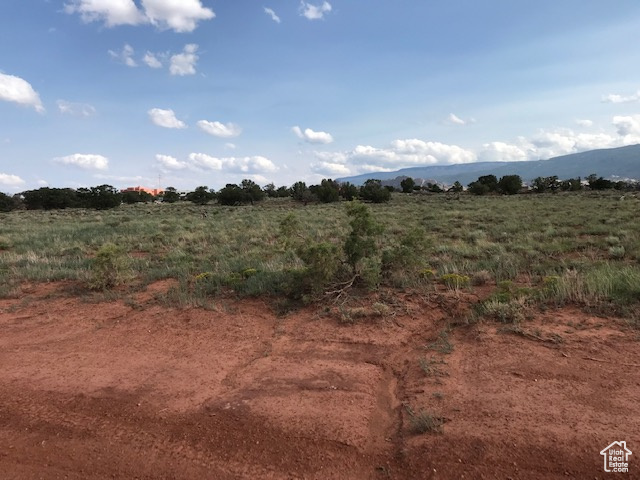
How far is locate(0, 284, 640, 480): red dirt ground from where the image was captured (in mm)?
3320

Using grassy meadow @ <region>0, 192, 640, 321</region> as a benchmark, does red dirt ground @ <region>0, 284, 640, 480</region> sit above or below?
below

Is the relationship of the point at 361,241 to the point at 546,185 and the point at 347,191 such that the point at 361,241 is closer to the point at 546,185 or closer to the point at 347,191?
the point at 347,191

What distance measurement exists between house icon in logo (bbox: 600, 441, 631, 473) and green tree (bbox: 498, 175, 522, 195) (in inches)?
2243

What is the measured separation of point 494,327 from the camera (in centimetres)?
572

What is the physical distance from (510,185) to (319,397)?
57050mm

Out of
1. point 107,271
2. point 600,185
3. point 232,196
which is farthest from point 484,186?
point 107,271

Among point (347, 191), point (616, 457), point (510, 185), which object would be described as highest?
point (347, 191)

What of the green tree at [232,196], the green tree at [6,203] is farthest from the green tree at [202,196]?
the green tree at [6,203]

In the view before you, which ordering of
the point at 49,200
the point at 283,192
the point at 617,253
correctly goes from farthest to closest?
the point at 283,192 < the point at 49,200 < the point at 617,253

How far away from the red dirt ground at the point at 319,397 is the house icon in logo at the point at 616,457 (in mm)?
48

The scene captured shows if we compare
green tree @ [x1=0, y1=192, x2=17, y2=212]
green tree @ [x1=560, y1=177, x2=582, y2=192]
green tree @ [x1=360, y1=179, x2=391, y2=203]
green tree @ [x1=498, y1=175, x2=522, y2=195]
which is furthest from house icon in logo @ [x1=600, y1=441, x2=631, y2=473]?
green tree @ [x1=0, y1=192, x2=17, y2=212]

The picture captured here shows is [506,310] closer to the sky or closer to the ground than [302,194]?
closer to the ground

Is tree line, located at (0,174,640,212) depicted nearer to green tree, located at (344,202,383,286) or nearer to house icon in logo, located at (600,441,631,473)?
green tree, located at (344,202,383,286)

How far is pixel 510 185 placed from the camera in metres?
54.8
